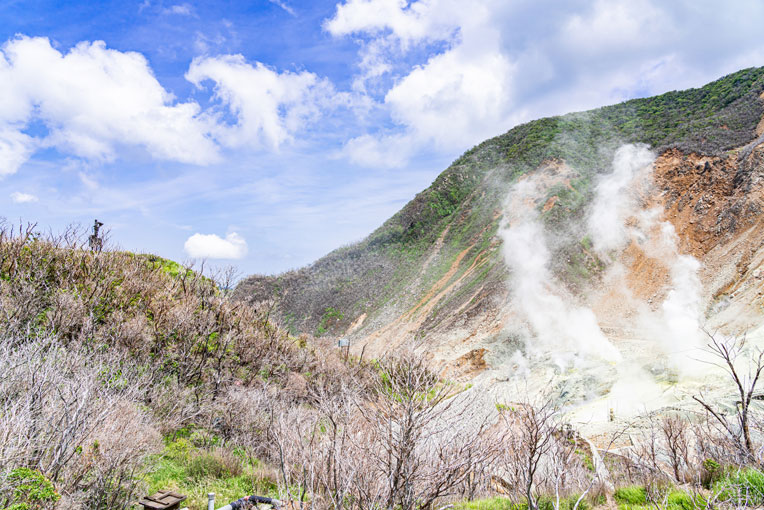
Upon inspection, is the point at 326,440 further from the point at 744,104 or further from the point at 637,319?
the point at 744,104

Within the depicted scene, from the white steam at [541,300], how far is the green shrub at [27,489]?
827 inches

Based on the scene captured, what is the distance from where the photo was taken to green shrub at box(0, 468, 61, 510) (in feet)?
16.9

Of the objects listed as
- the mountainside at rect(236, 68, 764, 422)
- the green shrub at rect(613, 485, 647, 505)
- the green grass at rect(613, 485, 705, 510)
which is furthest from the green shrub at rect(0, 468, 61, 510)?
the mountainside at rect(236, 68, 764, 422)

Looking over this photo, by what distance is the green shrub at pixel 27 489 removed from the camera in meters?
5.14

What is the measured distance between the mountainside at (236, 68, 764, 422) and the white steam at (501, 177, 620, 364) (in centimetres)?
13

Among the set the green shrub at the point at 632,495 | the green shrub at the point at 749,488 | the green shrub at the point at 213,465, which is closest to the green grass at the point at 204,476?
the green shrub at the point at 213,465

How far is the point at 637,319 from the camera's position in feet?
82.4

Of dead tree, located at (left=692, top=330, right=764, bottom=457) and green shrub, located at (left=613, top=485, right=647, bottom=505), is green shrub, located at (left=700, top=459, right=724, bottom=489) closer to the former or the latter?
dead tree, located at (left=692, top=330, right=764, bottom=457)

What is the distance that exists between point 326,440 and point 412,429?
2.11 metres

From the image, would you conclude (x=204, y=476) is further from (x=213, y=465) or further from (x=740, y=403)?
(x=740, y=403)

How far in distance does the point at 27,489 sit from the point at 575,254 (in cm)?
3285

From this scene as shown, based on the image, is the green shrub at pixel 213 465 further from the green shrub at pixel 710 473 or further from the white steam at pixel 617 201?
the white steam at pixel 617 201

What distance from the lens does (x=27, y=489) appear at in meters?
5.26

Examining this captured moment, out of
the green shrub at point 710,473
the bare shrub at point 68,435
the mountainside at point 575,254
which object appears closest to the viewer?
the bare shrub at point 68,435
